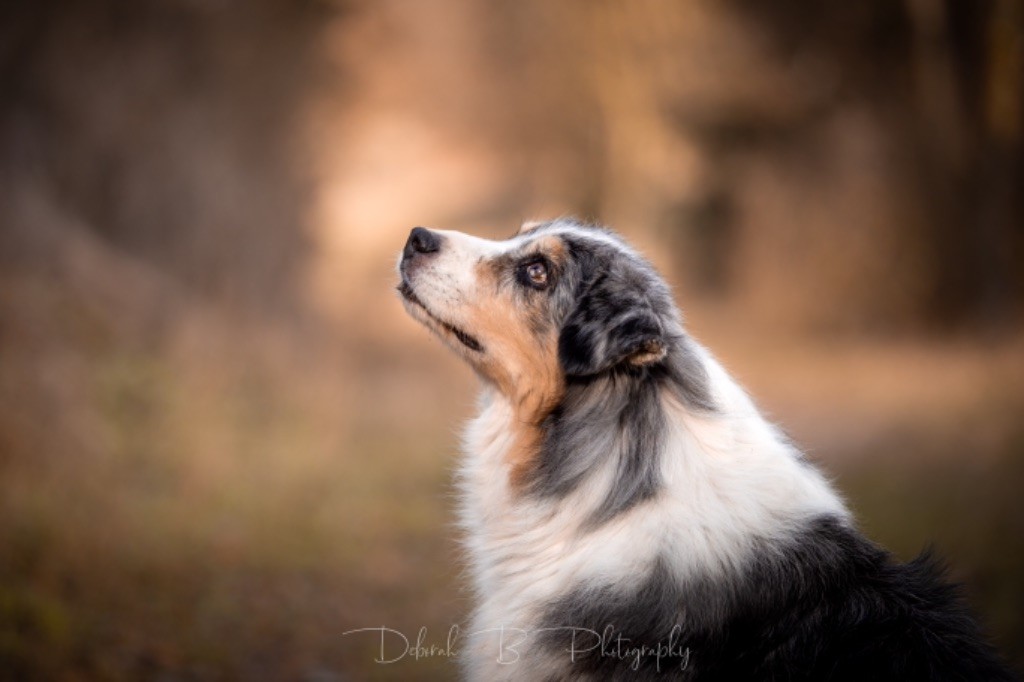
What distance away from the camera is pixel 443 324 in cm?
411

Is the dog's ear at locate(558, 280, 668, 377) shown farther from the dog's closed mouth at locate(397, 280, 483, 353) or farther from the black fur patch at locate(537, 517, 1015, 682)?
the black fur patch at locate(537, 517, 1015, 682)

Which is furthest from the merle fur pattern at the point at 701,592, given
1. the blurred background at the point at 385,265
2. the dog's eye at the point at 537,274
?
the blurred background at the point at 385,265

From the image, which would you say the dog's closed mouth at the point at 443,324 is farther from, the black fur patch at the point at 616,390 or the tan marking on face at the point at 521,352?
the black fur patch at the point at 616,390

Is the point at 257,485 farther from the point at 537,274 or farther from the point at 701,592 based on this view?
the point at 701,592

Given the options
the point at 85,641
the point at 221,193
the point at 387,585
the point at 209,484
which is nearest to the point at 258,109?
the point at 221,193

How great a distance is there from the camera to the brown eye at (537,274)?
160 inches

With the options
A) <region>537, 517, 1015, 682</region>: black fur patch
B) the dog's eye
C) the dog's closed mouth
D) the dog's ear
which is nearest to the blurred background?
the dog's closed mouth

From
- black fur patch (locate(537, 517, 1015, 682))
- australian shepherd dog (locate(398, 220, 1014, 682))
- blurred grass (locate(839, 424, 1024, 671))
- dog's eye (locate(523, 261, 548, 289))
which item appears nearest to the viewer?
black fur patch (locate(537, 517, 1015, 682))

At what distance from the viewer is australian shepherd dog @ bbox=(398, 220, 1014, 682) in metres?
3.26

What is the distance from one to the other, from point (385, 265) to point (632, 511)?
→ 9.78m

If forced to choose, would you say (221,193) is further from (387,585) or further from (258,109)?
(387,585)

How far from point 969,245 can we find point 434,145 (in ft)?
28.6

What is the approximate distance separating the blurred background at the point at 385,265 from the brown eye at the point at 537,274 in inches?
26.9

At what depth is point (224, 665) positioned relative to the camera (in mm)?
6195
